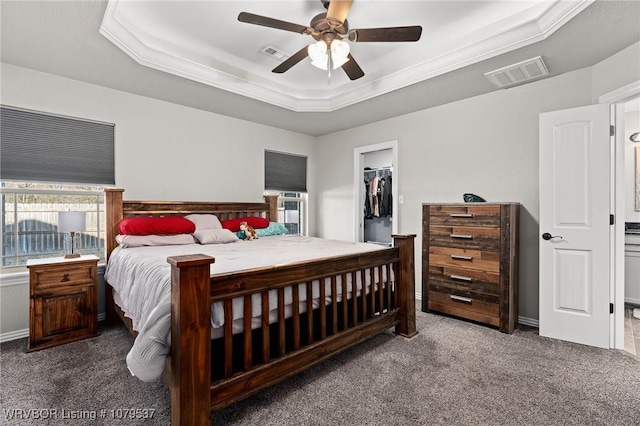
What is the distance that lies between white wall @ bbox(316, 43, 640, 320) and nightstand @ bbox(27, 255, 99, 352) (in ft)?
11.6

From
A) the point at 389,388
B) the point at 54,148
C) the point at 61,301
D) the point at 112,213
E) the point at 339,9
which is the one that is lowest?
the point at 389,388

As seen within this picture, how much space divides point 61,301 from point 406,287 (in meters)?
2.98

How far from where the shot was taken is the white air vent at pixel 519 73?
2.74 meters

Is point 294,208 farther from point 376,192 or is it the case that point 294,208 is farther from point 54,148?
point 54,148

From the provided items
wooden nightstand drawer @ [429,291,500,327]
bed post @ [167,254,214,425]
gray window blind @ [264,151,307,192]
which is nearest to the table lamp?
bed post @ [167,254,214,425]

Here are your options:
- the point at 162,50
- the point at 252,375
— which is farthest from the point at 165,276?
the point at 162,50

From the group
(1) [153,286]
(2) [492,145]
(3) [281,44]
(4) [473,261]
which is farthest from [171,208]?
(2) [492,145]

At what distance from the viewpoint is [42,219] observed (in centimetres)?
307

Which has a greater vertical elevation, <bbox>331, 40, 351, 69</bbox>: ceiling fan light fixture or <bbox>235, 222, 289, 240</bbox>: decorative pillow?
<bbox>331, 40, 351, 69</bbox>: ceiling fan light fixture

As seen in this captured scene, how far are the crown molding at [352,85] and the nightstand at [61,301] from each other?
1.88 m

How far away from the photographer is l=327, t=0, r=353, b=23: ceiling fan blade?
189 centimetres

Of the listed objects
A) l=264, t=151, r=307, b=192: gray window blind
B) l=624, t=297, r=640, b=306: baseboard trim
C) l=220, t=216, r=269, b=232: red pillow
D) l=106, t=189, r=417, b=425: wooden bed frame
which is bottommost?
l=624, t=297, r=640, b=306: baseboard trim

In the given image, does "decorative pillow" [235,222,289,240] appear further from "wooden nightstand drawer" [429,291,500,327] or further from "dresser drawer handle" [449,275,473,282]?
"dresser drawer handle" [449,275,473,282]

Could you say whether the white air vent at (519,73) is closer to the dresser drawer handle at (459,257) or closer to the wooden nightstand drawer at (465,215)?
the wooden nightstand drawer at (465,215)
